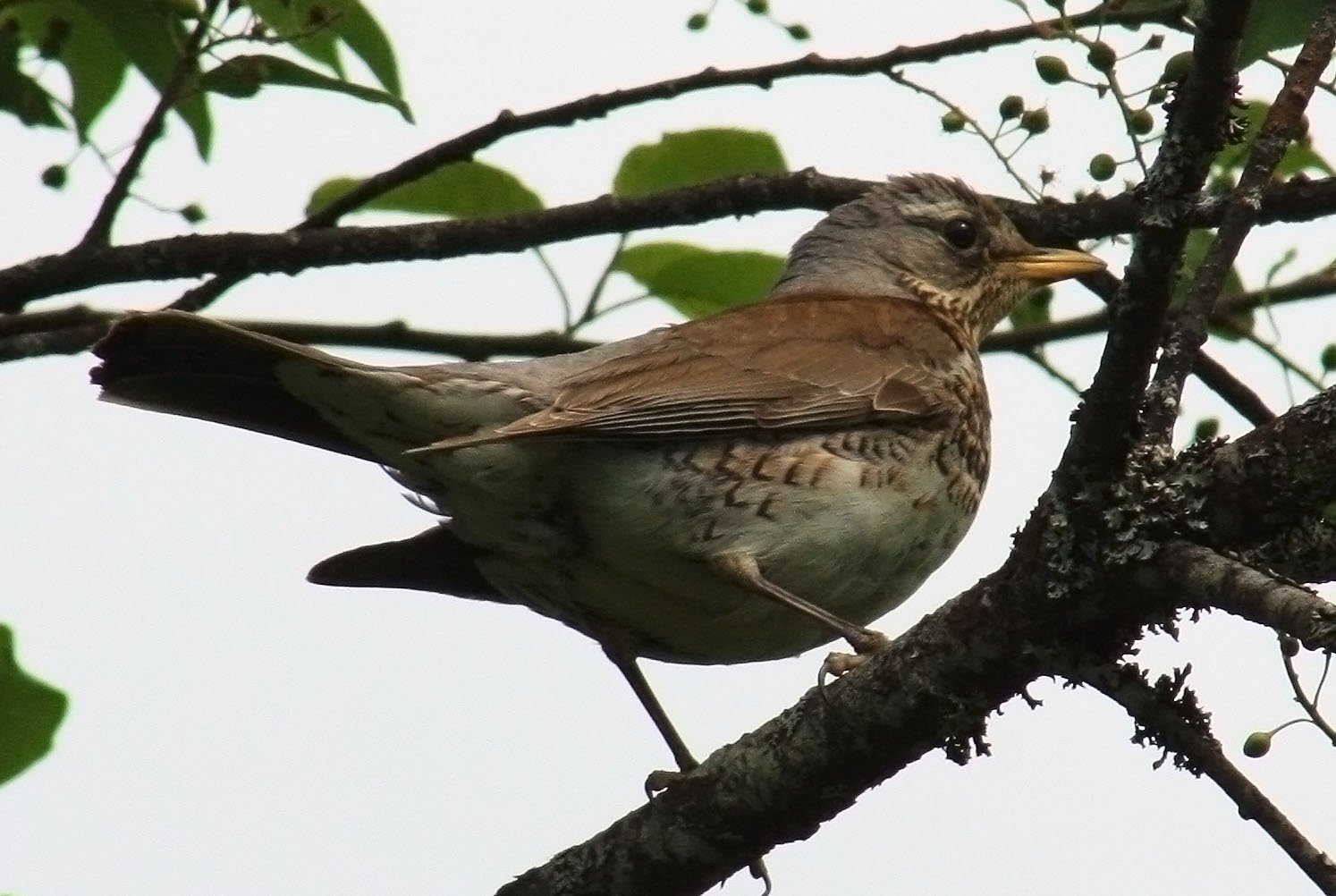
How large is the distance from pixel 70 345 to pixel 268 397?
523 mm

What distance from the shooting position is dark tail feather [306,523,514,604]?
19.1 feet

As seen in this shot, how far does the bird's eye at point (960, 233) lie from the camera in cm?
703

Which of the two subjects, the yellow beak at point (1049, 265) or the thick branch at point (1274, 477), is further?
the yellow beak at point (1049, 265)

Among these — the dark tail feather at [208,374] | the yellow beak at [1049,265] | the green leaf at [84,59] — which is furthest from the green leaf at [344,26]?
the yellow beak at [1049,265]

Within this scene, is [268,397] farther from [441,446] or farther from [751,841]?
[751,841]

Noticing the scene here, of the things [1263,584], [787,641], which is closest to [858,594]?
[787,641]

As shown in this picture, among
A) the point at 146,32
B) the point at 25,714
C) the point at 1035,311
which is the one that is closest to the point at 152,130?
the point at 146,32

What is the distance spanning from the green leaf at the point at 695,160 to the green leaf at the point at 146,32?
1289mm

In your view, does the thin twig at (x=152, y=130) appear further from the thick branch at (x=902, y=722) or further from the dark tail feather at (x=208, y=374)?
the thick branch at (x=902, y=722)

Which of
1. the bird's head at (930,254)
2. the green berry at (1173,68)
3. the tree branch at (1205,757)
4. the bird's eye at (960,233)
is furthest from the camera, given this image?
the bird's eye at (960,233)

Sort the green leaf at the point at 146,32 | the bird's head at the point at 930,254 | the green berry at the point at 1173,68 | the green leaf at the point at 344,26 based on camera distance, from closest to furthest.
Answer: the green berry at the point at 1173,68 < the green leaf at the point at 146,32 < the green leaf at the point at 344,26 < the bird's head at the point at 930,254

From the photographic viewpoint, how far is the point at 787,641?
5.59m

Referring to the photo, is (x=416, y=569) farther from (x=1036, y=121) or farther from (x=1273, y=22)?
(x=1273, y=22)

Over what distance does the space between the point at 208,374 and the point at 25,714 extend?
3.76 feet
